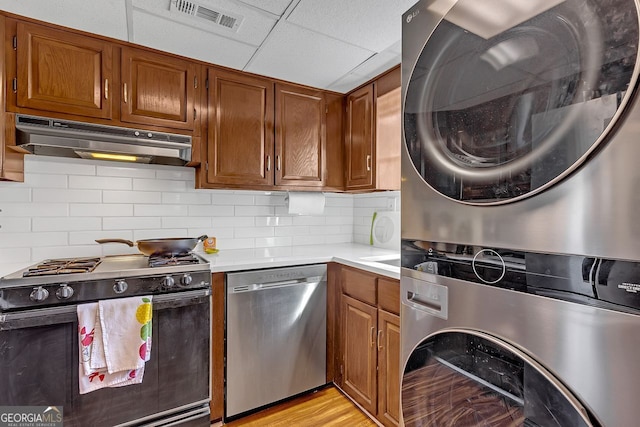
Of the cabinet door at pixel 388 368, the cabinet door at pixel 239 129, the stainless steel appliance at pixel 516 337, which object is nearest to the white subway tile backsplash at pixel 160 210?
the cabinet door at pixel 239 129

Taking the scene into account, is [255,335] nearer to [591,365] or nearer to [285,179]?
[285,179]

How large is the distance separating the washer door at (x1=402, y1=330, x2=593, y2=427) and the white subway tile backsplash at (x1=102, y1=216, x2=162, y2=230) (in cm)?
176

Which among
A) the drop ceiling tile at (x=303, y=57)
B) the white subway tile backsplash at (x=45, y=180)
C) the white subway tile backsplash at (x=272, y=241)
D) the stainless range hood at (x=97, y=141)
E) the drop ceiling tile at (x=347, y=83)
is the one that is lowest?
the white subway tile backsplash at (x=272, y=241)

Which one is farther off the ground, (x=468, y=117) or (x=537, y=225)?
(x=468, y=117)

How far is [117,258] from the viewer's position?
1.80 metres

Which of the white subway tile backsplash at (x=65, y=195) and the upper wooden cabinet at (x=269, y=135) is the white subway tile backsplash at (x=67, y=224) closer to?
the white subway tile backsplash at (x=65, y=195)

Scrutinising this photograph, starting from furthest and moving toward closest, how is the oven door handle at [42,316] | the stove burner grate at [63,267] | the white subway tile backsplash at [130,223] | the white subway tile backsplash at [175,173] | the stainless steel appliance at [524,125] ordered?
the white subway tile backsplash at [175,173]
the white subway tile backsplash at [130,223]
the stove burner grate at [63,267]
the oven door handle at [42,316]
the stainless steel appliance at [524,125]

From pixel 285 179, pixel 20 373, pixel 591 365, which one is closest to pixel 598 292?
pixel 591 365

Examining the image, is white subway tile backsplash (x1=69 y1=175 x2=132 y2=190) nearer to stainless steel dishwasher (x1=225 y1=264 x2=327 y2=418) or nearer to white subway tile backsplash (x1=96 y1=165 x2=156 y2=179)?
white subway tile backsplash (x1=96 y1=165 x2=156 y2=179)

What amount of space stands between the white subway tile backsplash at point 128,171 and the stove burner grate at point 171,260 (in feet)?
1.95

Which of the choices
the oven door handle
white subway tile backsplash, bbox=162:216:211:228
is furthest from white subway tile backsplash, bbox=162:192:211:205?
the oven door handle

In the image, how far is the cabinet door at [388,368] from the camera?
5.03 ft

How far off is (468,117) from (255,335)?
1552 millimetres

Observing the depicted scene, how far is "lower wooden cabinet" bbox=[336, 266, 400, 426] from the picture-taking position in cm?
155
